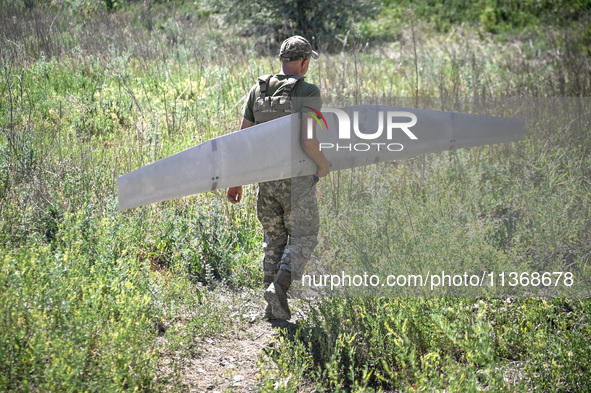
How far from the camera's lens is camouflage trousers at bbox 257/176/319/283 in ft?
12.3

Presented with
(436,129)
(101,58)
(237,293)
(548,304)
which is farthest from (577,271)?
(101,58)

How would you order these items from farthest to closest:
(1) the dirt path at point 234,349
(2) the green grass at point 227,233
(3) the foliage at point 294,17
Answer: (3) the foliage at point 294,17
(1) the dirt path at point 234,349
(2) the green grass at point 227,233

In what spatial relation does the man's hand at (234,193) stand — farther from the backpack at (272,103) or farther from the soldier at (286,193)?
the backpack at (272,103)

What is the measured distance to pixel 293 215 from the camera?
12.4ft

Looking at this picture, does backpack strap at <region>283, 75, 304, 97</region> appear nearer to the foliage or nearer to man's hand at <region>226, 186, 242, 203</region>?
Result: man's hand at <region>226, 186, 242, 203</region>

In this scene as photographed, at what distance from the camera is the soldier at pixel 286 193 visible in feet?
11.6

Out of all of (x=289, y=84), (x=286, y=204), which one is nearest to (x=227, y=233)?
(x=286, y=204)

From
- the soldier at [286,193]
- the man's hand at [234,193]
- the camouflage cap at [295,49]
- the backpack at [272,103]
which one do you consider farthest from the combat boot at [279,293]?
the camouflage cap at [295,49]

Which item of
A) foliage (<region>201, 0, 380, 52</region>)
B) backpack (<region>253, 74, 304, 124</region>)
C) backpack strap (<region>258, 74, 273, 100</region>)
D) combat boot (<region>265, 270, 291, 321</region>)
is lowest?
combat boot (<region>265, 270, 291, 321</region>)

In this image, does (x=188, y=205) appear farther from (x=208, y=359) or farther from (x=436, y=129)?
(x=436, y=129)

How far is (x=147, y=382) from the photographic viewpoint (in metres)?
2.87

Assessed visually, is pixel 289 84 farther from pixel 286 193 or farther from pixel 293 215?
pixel 293 215

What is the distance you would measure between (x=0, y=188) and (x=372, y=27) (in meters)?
10.4

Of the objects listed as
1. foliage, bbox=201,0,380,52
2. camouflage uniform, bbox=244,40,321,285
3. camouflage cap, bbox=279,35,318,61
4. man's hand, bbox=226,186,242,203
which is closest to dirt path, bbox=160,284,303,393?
camouflage uniform, bbox=244,40,321,285
